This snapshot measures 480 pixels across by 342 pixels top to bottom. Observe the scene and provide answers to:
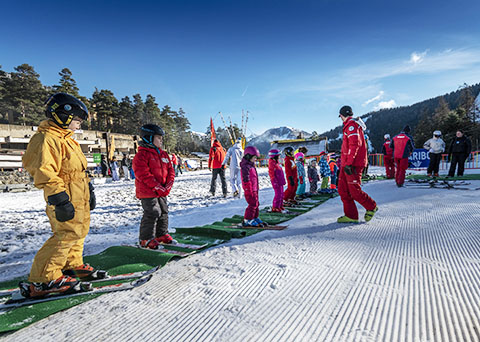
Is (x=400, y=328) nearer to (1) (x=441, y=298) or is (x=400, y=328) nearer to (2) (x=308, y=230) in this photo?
(1) (x=441, y=298)

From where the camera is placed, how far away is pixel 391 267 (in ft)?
7.64

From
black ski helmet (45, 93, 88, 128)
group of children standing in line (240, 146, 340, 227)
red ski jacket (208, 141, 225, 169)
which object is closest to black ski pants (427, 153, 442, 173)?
group of children standing in line (240, 146, 340, 227)

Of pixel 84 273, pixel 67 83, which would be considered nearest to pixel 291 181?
pixel 84 273

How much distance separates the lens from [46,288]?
2121 millimetres

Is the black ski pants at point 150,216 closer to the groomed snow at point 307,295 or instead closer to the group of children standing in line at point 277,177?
the groomed snow at point 307,295

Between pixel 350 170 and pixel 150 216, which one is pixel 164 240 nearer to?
pixel 150 216

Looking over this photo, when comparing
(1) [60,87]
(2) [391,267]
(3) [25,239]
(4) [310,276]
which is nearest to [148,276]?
(4) [310,276]

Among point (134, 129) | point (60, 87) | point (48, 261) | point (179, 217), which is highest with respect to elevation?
point (60, 87)

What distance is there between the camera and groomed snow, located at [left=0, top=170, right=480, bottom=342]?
1529 mm

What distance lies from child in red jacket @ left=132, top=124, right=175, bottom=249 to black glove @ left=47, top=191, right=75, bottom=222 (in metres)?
1.19

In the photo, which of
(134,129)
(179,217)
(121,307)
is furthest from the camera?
(134,129)

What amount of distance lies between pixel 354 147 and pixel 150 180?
3296 mm

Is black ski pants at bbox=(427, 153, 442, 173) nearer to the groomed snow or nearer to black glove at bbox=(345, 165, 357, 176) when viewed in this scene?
the groomed snow

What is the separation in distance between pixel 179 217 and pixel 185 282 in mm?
3982
